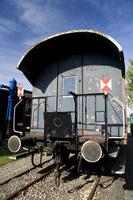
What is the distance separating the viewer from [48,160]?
8.06m

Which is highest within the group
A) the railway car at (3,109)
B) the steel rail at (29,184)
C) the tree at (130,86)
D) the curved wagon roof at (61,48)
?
the tree at (130,86)

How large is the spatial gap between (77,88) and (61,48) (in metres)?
1.54

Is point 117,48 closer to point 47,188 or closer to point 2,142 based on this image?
point 47,188

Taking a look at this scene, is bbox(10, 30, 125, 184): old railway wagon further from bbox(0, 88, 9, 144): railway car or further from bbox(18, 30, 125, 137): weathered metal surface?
bbox(0, 88, 9, 144): railway car

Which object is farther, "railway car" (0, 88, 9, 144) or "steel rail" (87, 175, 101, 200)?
"railway car" (0, 88, 9, 144)

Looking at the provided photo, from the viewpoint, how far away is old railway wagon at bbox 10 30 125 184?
225 inches

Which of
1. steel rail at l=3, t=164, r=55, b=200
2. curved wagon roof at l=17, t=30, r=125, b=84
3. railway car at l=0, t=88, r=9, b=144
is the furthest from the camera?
railway car at l=0, t=88, r=9, b=144

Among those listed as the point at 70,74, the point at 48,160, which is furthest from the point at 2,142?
the point at 70,74

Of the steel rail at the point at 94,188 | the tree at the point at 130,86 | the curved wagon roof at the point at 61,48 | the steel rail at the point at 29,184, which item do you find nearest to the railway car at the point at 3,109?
the curved wagon roof at the point at 61,48

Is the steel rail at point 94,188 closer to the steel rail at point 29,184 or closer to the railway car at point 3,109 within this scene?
the steel rail at point 29,184

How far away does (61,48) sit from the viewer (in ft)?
24.4

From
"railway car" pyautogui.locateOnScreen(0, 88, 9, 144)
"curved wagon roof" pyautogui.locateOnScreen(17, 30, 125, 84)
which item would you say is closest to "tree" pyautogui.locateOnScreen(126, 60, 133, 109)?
"railway car" pyautogui.locateOnScreen(0, 88, 9, 144)

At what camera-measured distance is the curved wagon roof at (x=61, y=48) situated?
258 inches

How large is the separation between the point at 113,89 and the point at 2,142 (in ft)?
25.9
